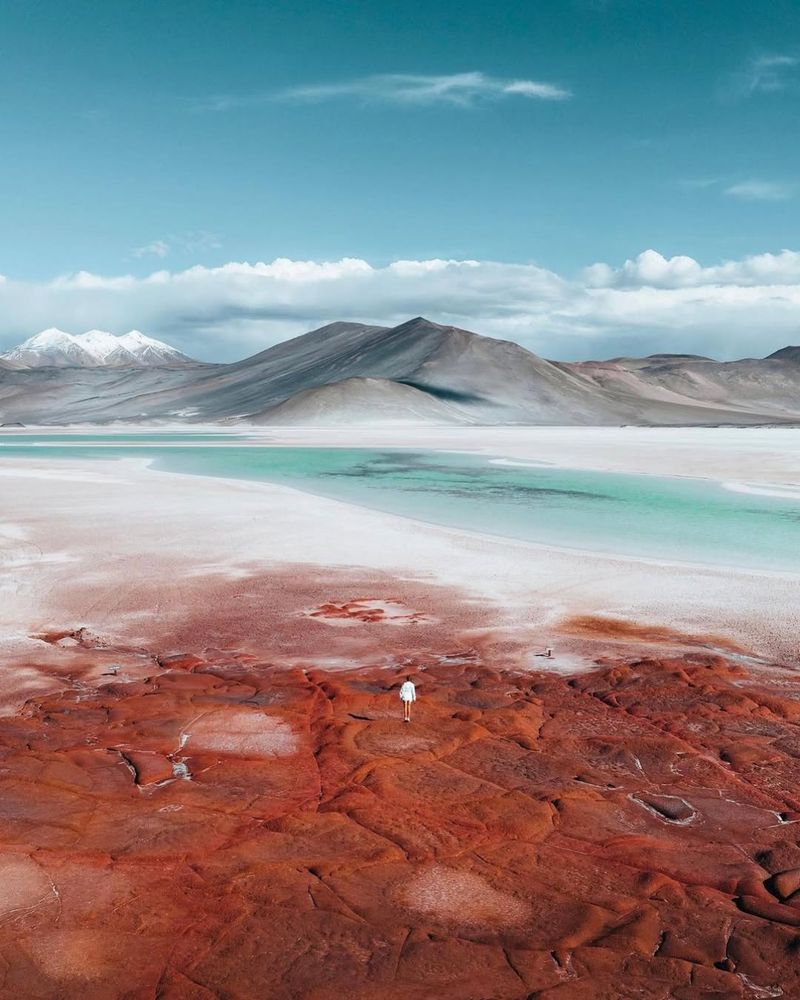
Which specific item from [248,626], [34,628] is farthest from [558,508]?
[34,628]

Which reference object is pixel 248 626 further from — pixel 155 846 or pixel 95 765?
pixel 155 846

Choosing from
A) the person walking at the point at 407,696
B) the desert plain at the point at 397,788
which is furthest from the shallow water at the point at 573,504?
the person walking at the point at 407,696

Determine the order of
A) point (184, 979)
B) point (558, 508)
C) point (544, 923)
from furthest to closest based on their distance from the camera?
point (558, 508), point (544, 923), point (184, 979)

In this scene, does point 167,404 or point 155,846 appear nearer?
point 155,846

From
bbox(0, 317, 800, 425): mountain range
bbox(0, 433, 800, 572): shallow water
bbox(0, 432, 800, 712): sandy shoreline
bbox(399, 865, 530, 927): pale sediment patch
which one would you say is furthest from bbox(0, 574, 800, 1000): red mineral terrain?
bbox(0, 317, 800, 425): mountain range

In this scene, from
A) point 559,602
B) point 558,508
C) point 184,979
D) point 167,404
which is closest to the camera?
point 184,979

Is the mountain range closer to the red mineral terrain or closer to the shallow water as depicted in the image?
the shallow water

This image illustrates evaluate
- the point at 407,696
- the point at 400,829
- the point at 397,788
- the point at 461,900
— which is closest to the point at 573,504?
the point at 407,696

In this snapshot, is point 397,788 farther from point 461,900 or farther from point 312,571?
point 312,571
